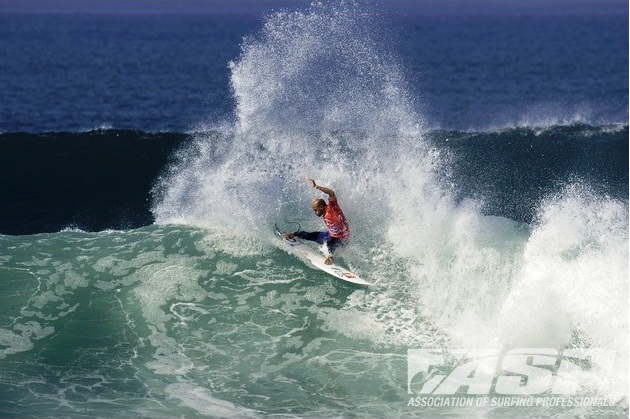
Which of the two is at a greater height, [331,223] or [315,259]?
[331,223]

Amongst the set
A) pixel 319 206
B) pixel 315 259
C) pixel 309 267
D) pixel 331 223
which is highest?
pixel 319 206

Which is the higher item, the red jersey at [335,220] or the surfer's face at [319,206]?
the surfer's face at [319,206]

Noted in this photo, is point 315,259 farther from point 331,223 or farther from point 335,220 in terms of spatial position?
point 335,220

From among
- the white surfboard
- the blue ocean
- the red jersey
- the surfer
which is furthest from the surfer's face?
the blue ocean

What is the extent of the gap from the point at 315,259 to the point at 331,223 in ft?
3.35

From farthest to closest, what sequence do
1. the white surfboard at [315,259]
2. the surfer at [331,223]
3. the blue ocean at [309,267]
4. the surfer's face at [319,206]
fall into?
the surfer at [331,223], the surfer's face at [319,206], the white surfboard at [315,259], the blue ocean at [309,267]

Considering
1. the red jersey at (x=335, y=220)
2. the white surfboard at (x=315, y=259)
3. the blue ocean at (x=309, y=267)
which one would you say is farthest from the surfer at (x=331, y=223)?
the blue ocean at (x=309, y=267)

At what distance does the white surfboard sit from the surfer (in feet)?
0.66

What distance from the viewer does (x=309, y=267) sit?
2081 cm

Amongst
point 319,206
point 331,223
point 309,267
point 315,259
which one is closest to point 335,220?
point 331,223

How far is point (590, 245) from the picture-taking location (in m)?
18.8

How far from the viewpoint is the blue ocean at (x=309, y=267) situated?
53.8 ft

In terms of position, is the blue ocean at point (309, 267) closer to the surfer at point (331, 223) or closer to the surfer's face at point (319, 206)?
the surfer at point (331, 223)

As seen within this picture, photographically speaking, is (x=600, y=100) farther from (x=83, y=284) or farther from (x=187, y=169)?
(x=83, y=284)
